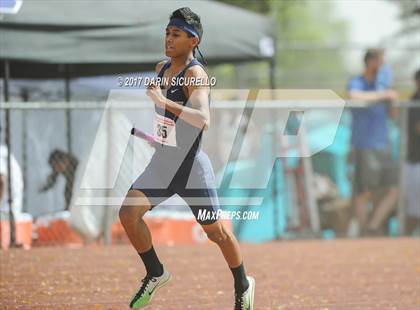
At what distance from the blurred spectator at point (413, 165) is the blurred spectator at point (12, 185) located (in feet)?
18.2

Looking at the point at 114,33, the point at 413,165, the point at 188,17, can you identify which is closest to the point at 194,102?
the point at 188,17

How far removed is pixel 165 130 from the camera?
20.4 ft

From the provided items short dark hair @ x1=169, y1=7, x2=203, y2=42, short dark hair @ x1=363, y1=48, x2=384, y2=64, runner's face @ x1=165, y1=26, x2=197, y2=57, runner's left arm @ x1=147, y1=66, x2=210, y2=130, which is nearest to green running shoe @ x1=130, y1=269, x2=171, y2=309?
runner's left arm @ x1=147, y1=66, x2=210, y2=130

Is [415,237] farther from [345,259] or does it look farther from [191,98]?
[191,98]

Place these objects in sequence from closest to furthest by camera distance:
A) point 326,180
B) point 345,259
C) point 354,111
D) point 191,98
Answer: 1. point 191,98
2. point 345,259
3. point 354,111
4. point 326,180

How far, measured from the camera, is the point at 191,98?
19.8ft

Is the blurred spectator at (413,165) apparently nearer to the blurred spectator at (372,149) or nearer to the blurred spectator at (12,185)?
the blurred spectator at (372,149)

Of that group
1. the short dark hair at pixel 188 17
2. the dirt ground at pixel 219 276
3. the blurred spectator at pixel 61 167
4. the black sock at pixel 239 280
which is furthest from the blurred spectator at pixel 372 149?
the short dark hair at pixel 188 17

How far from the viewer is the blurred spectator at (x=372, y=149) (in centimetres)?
1265

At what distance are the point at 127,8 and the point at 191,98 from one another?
580cm

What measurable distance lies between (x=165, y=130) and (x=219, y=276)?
3.16m

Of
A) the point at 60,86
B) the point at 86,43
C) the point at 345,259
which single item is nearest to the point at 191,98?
the point at 345,259

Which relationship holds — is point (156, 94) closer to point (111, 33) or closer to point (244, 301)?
point (244, 301)

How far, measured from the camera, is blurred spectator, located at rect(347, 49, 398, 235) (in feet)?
41.5
